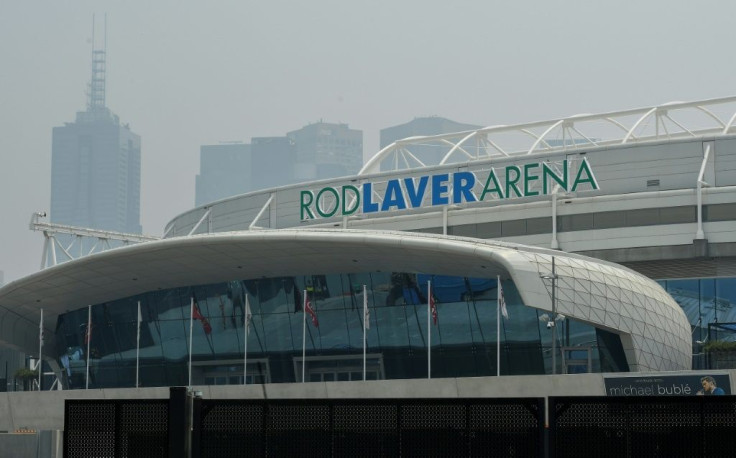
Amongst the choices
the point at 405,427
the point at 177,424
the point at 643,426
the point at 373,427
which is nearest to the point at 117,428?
the point at 177,424

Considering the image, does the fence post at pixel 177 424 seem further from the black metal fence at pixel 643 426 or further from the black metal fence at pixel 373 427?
the black metal fence at pixel 643 426

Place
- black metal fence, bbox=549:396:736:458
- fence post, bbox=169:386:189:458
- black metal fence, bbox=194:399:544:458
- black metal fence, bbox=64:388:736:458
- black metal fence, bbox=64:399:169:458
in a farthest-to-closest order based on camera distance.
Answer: black metal fence, bbox=64:399:169:458 → fence post, bbox=169:386:189:458 → black metal fence, bbox=194:399:544:458 → black metal fence, bbox=64:388:736:458 → black metal fence, bbox=549:396:736:458

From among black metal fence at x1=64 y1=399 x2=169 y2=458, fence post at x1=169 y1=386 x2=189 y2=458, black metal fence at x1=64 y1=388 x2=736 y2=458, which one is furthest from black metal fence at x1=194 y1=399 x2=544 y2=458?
black metal fence at x1=64 y1=399 x2=169 y2=458

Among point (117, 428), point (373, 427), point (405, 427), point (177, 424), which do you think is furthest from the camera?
point (117, 428)

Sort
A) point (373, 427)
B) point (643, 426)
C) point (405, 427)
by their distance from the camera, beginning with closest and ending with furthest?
point (643, 426)
point (405, 427)
point (373, 427)

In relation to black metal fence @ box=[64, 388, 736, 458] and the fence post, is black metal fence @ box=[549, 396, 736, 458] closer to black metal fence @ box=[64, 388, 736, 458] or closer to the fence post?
black metal fence @ box=[64, 388, 736, 458]

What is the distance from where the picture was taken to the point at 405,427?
818 inches

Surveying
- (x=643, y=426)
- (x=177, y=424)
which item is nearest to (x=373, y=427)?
(x=177, y=424)

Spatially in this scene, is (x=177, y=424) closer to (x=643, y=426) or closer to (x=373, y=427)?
(x=373, y=427)

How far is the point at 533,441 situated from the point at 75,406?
8067 millimetres

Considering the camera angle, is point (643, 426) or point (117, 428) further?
point (117, 428)

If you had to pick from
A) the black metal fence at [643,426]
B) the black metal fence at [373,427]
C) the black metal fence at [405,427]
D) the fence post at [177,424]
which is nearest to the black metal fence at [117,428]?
the black metal fence at [405,427]

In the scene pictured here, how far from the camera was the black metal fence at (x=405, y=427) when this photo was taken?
1955 centimetres

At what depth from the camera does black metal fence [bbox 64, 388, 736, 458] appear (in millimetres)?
19547
